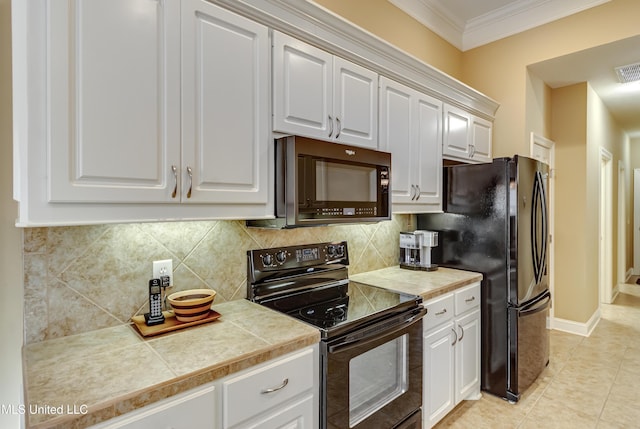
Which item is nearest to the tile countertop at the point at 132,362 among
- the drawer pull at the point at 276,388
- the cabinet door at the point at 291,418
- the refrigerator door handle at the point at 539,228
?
the drawer pull at the point at 276,388

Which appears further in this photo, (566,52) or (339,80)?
(566,52)

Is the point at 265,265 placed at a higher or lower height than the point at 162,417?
higher

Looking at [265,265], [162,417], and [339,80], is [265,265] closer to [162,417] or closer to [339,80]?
[162,417]

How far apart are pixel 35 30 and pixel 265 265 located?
129 centimetres

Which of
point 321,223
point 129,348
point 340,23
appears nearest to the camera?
point 129,348

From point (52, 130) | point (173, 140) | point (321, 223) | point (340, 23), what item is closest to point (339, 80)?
point (340, 23)

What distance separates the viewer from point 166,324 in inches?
55.0

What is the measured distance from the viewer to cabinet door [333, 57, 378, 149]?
188 centimetres

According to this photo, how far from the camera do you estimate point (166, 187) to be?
1.27 meters

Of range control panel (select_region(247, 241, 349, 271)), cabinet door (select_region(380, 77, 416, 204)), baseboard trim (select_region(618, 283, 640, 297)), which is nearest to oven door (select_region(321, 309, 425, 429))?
range control panel (select_region(247, 241, 349, 271))

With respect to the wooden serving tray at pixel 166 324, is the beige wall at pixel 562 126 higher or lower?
higher

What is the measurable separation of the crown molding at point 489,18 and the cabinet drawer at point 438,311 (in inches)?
94.4

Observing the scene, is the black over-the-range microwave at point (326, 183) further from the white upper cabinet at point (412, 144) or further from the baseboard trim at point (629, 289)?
the baseboard trim at point (629, 289)

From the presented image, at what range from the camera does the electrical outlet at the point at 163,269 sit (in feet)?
4.99
